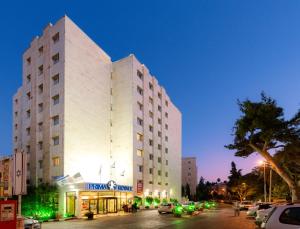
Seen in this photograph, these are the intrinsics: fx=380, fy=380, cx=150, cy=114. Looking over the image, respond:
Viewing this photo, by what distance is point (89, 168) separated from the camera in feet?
183

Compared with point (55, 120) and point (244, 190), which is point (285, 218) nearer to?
point (55, 120)

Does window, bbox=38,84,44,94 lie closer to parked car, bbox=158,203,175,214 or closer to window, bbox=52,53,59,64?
window, bbox=52,53,59,64

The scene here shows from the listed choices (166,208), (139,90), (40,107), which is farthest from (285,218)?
(139,90)

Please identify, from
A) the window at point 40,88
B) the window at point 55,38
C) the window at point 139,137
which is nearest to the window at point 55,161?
the window at point 40,88

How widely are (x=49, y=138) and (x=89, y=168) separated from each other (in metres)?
7.73

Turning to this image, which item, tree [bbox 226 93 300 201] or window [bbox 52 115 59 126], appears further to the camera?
window [bbox 52 115 59 126]

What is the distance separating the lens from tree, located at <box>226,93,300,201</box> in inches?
1140

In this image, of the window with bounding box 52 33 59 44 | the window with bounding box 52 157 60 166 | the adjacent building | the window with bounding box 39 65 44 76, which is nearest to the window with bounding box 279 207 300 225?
A: the window with bounding box 52 157 60 166

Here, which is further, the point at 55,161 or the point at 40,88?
the point at 40,88

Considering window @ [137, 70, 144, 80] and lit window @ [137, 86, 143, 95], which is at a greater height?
window @ [137, 70, 144, 80]

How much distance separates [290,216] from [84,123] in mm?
48202

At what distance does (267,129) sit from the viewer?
2892 centimetres

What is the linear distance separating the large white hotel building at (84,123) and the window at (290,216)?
3900 cm

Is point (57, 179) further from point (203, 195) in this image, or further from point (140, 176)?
point (203, 195)
